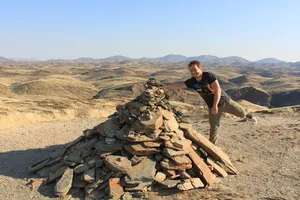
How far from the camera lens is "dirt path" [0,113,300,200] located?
21.6ft

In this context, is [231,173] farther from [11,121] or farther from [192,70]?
[11,121]

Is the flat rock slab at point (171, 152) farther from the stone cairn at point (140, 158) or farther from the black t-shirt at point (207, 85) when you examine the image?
the black t-shirt at point (207, 85)

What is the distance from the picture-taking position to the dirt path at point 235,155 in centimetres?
658

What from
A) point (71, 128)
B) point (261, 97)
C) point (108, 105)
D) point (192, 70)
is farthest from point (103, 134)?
point (261, 97)

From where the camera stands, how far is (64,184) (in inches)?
260

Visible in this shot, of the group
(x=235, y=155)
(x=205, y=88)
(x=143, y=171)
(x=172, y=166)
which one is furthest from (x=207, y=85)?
(x=235, y=155)

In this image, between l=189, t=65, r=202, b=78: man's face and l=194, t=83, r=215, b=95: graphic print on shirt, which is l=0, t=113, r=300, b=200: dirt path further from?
l=189, t=65, r=202, b=78: man's face

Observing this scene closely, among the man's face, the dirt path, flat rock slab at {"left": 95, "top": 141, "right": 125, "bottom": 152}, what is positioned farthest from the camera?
the man's face

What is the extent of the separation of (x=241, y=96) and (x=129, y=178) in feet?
120

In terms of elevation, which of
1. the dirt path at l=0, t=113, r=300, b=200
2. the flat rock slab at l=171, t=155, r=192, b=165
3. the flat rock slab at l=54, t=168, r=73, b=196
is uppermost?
the flat rock slab at l=171, t=155, r=192, b=165

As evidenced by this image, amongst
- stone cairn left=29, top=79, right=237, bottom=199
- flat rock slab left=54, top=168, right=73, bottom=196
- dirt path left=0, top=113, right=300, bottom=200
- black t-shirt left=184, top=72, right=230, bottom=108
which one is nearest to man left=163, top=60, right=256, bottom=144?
black t-shirt left=184, top=72, right=230, bottom=108

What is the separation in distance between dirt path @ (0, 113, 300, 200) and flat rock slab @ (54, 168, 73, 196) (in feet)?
0.78

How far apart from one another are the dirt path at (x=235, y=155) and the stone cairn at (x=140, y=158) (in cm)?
31

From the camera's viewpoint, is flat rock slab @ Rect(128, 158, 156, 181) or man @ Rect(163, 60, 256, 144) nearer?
flat rock slab @ Rect(128, 158, 156, 181)
